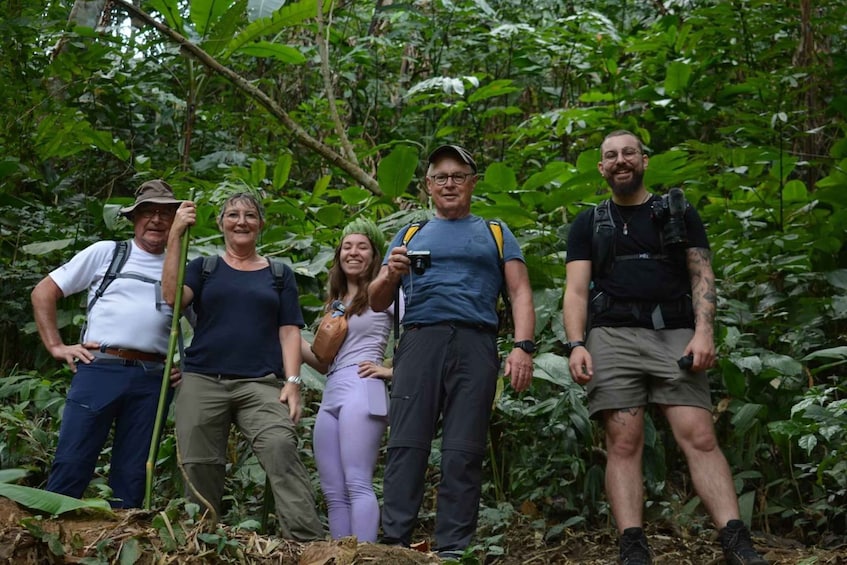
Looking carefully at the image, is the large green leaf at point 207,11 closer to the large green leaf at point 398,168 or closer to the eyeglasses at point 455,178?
the large green leaf at point 398,168

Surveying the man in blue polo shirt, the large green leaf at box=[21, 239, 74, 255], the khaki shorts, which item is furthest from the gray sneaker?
the large green leaf at box=[21, 239, 74, 255]

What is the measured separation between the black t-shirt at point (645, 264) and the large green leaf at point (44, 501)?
230 cm

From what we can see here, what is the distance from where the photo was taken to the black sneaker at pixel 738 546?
356 centimetres

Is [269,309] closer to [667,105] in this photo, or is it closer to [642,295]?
[642,295]

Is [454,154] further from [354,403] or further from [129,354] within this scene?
[129,354]

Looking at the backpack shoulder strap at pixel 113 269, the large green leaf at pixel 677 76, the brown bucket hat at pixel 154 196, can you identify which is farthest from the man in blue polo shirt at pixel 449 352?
the large green leaf at pixel 677 76

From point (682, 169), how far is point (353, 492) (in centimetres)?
278

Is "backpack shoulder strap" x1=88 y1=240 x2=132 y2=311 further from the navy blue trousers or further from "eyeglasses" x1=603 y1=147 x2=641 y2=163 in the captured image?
"eyeglasses" x1=603 y1=147 x2=641 y2=163

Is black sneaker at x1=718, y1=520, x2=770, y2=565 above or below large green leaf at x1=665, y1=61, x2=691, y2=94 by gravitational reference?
below

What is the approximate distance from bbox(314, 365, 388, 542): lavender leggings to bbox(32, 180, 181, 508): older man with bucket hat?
2.87 feet

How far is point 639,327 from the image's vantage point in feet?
12.9

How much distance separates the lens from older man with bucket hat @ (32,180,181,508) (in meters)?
4.08

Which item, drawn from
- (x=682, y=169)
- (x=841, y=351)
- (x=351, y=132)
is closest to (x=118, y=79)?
(x=351, y=132)

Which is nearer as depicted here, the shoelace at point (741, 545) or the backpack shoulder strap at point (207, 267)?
the shoelace at point (741, 545)
